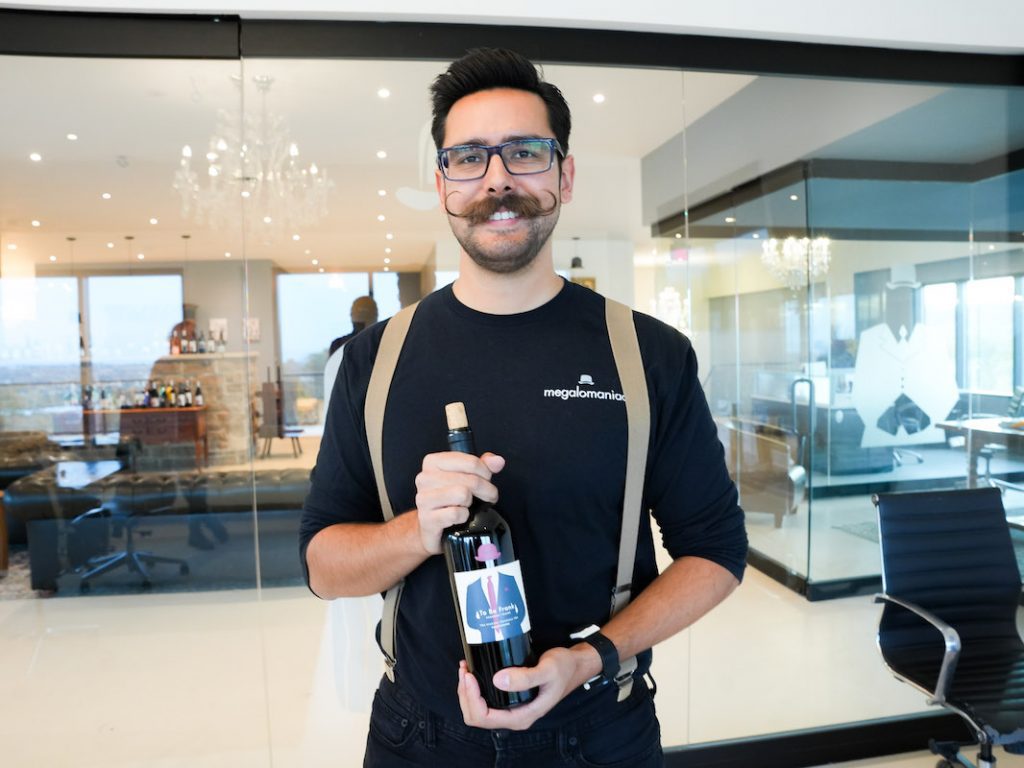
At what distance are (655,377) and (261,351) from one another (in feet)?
6.07

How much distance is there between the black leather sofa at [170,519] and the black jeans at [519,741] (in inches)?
63.3

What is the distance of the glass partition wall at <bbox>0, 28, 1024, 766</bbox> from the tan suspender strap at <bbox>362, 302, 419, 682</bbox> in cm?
146

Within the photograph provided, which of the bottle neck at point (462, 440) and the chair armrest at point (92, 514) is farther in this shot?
the chair armrest at point (92, 514)

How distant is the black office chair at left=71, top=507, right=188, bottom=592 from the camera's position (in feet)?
8.44

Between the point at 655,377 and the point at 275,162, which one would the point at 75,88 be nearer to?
the point at 275,162

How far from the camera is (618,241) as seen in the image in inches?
109

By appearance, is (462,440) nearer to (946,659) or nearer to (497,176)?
(497,176)

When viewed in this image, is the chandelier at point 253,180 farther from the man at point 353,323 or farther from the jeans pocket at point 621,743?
the jeans pocket at point 621,743

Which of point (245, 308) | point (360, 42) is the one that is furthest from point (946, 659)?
point (360, 42)

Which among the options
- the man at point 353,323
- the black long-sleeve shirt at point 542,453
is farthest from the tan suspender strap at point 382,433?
the man at point 353,323

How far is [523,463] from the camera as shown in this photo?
3.63ft

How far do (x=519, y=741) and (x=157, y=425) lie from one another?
2.08 m

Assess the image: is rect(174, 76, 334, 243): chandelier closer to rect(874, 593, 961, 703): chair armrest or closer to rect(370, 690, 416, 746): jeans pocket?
rect(370, 690, 416, 746): jeans pocket

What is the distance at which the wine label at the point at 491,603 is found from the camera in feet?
2.94
